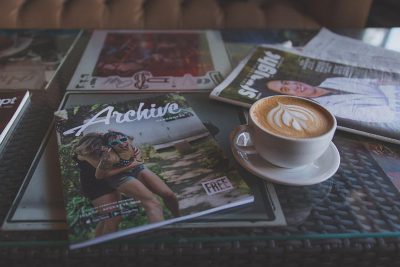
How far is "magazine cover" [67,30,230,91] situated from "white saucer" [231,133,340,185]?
200mm

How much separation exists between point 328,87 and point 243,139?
0.21 metres

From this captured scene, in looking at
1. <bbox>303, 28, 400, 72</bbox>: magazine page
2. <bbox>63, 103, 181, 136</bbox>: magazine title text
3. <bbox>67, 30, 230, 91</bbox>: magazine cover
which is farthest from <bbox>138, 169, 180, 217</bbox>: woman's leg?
<bbox>303, 28, 400, 72</bbox>: magazine page

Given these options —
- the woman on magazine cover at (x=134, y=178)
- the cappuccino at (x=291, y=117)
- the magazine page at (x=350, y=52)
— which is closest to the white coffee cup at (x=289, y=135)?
the cappuccino at (x=291, y=117)

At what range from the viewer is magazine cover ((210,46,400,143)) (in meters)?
0.52

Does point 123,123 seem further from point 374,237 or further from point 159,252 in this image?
point 374,237

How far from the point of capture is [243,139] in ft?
1.57

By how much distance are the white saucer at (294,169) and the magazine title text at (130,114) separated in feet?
0.41

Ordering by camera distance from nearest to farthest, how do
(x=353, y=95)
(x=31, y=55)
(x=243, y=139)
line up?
(x=243, y=139) < (x=353, y=95) < (x=31, y=55)

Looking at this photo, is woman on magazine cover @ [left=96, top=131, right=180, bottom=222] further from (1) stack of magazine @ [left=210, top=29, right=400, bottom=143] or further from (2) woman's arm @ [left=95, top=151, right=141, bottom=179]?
(1) stack of magazine @ [left=210, top=29, right=400, bottom=143]

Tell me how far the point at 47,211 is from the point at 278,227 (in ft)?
0.78

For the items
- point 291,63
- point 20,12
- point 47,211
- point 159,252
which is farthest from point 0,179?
point 20,12

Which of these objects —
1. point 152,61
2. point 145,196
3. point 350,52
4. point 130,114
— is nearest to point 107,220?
point 145,196

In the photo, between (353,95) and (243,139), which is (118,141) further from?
(353,95)

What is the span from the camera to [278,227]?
0.39 meters
